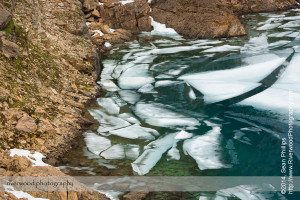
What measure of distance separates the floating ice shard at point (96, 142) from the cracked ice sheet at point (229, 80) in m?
3.53

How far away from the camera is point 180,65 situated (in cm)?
1430

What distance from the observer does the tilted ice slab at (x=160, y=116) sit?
31.9 feet

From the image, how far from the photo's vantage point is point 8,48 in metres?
10.1

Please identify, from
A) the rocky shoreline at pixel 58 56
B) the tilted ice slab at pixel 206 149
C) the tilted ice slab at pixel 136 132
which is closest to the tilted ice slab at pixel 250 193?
the tilted ice slab at pixel 206 149

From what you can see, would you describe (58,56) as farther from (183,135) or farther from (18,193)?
(18,193)

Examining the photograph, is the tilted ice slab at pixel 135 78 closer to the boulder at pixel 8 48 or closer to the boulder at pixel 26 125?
the boulder at pixel 8 48

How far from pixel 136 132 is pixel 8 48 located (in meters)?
4.10

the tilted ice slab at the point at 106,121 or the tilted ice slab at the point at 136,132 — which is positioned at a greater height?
the tilted ice slab at the point at 106,121

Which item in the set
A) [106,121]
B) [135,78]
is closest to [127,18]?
[135,78]

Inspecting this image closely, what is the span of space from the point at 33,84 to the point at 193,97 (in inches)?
179

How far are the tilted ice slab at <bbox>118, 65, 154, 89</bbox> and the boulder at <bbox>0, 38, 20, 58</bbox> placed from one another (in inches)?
147

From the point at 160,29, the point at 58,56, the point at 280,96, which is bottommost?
the point at 280,96

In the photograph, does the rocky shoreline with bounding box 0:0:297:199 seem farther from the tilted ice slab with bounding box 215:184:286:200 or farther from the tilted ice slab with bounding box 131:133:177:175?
the tilted ice slab with bounding box 215:184:286:200

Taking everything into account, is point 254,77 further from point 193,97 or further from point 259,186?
point 259,186
